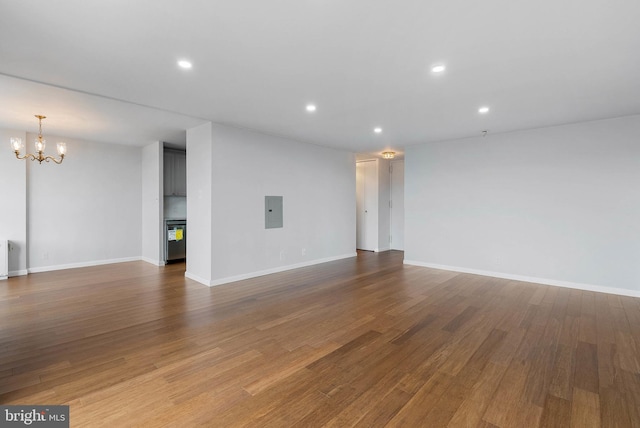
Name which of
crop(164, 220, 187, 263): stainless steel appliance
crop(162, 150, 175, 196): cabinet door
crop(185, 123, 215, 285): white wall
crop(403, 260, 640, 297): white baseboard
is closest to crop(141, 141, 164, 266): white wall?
crop(164, 220, 187, 263): stainless steel appliance

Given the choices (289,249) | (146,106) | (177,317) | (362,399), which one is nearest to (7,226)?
(146,106)

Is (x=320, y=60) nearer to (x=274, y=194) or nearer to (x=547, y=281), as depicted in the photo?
(x=274, y=194)

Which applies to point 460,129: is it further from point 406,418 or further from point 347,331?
point 406,418

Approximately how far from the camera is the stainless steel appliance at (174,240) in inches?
256

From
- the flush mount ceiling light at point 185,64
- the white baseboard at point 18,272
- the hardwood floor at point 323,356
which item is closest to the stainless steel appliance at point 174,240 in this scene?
the hardwood floor at point 323,356

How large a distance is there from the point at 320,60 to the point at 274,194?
3234 millimetres

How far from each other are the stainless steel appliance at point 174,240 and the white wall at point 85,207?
1.09 m

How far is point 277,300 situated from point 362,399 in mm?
2225

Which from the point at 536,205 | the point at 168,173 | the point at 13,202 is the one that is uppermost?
the point at 168,173

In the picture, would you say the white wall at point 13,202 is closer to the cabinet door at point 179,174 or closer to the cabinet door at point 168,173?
the cabinet door at point 168,173

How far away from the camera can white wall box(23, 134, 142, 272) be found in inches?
224

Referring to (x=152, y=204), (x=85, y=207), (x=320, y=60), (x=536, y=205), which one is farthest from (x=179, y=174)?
(x=536, y=205)

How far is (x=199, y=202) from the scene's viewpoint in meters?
4.97

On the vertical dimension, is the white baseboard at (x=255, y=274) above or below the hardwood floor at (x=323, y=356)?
above
